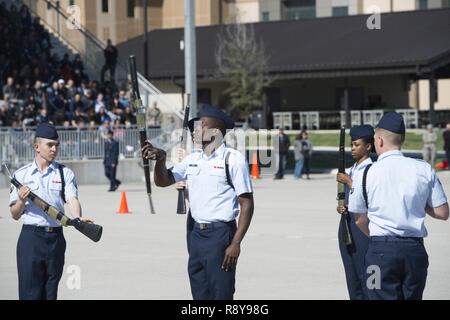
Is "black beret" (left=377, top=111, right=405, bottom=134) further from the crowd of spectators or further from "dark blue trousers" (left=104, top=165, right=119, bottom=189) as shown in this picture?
the crowd of spectators

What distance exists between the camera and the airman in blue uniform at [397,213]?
27.2 ft

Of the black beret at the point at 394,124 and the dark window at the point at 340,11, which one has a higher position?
the dark window at the point at 340,11

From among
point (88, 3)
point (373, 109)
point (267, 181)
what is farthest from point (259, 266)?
point (373, 109)

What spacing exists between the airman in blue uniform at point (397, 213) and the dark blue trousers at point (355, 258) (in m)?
1.90

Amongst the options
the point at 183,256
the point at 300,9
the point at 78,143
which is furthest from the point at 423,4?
the point at 183,256

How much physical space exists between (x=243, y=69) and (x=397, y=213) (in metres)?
52.3

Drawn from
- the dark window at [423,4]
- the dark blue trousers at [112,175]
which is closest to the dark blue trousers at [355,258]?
the dark blue trousers at [112,175]

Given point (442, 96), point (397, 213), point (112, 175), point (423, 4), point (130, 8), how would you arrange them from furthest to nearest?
point (423, 4)
point (442, 96)
point (130, 8)
point (112, 175)
point (397, 213)

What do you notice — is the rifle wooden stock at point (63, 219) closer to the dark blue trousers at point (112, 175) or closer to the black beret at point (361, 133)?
the black beret at point (361, 133)

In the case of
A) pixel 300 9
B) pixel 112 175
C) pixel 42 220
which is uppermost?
pixel 300 9

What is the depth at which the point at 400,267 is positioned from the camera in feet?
27.1

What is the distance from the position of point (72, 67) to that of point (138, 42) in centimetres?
2569

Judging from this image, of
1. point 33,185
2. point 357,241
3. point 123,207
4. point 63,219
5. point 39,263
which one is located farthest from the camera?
point 123,207

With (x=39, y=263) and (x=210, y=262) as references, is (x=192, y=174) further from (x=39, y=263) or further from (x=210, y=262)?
(x=39, y=263)
